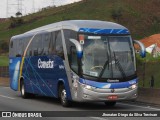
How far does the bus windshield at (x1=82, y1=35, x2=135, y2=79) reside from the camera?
18.6 metres

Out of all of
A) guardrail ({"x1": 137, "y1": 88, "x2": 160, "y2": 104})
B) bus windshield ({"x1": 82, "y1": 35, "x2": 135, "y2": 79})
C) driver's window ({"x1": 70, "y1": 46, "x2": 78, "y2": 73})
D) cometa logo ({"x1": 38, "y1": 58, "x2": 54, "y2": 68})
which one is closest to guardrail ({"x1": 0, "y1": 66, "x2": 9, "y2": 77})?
cometa logo ({"x1": 38, "y1": 58, "x2": 54, "y2": 68})

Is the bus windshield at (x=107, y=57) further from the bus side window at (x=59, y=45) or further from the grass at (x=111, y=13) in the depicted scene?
the grass at (x=111, y=13)

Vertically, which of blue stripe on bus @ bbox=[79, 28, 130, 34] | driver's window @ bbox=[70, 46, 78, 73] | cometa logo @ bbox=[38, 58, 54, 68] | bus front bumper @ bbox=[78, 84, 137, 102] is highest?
blue stripe on bus @ bbox=[79, 28, 130, 34]

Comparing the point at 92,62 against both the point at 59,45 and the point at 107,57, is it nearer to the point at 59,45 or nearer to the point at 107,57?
the point at 107,57

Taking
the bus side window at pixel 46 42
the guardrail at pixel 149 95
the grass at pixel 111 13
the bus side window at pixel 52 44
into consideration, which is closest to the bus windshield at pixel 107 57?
the guardrail at pixel 149 95

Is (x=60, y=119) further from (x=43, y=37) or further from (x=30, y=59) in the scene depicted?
(x=30, y=59)

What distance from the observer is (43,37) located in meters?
23.0

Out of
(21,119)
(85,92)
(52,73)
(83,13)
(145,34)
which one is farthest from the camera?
(83,13)

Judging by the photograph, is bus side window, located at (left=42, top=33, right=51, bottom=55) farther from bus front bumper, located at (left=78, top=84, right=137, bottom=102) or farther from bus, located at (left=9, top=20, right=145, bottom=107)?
bus front bumper, located at (left=78, top=84, right=137, bottom=102)

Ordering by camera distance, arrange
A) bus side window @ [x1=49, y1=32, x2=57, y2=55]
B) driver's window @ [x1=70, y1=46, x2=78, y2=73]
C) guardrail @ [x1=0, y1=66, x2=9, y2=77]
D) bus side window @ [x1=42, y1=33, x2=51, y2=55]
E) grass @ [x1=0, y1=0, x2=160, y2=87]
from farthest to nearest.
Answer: grass @ [x1=0, y1=0, x2=160, y2=87] < guardrail @ [x1=0, y1=66, x2=9, y2=77] < bus side window @ [x1=42, y1=33, x2=51, y2=55] < bus side window @ [x1=49, y1=32, x2=57, y2=55] < driver's window @ [x1=70, y1=46, x2=78, y2=73]

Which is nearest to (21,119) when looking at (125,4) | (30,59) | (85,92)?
(85,92)

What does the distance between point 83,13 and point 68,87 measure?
113 meters

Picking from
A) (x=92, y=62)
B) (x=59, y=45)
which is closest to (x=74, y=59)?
(x=92, y=62)

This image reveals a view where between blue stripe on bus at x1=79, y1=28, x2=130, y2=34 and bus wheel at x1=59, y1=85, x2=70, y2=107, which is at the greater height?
blue stripe on bus at x1=79, y1=28, x2=130, y2=34
